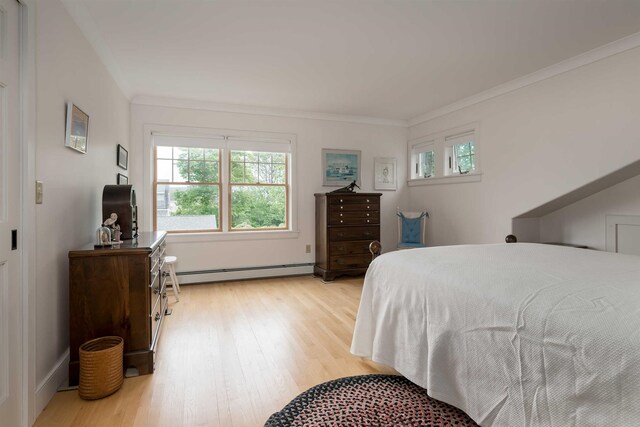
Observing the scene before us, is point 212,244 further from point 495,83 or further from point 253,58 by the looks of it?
point 495,83

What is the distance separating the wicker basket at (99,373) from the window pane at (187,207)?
8.86 ft

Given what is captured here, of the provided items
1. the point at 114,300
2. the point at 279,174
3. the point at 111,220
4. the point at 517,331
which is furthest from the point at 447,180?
the point at 114,300

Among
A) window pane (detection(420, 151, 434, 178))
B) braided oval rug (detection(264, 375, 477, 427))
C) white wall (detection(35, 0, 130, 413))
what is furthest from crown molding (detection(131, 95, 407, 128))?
braided oval rug (detection(264, 375, 477, 427))

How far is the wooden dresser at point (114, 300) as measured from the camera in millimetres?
2055

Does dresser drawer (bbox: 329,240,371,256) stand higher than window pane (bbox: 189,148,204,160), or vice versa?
window pane (bbox: 189,148,204,160)

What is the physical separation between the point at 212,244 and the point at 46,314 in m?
2.70

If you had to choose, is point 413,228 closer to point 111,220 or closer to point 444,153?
point 444,153

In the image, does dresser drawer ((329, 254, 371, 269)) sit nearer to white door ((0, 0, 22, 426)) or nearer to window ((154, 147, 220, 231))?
window ((154, 147, 220, 231))

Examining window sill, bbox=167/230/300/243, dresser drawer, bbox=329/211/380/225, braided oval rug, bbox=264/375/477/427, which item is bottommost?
braided oval rug, bbox=264/375/477/427

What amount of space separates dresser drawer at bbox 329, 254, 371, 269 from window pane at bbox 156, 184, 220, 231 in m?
1.77

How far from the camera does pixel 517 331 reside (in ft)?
4.05

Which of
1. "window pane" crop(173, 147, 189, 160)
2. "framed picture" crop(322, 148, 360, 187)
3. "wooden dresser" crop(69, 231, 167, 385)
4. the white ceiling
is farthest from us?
"framed picture" crop(322, 148, 360, 187)

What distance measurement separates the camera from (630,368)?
94 cm

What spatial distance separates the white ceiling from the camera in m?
2.38
